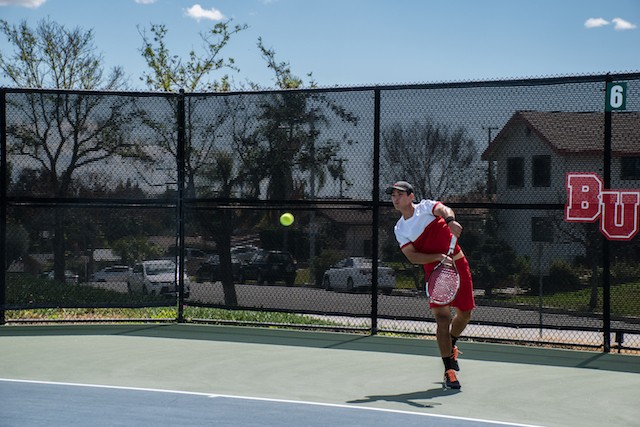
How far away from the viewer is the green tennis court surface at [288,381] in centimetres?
719

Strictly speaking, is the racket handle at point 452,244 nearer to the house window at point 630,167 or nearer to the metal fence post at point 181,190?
the house window at point 630,167

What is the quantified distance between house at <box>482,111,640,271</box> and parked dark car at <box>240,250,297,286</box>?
2591 mm

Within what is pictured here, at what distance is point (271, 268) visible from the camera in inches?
468

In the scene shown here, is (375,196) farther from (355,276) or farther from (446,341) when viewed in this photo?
(446,341)

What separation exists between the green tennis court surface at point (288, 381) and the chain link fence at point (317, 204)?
22.1 inches

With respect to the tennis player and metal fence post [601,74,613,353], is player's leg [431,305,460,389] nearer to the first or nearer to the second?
the tennis player

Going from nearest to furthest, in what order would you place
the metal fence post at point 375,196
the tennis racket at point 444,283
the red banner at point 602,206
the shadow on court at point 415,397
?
the shadow on court at point 415,397
the tennis racket at point 444,283
the red banner at point 602,206
the metal fence post at point 375,196

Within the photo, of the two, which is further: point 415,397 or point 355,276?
point 355,276

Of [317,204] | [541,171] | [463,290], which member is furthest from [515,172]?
[463,290]

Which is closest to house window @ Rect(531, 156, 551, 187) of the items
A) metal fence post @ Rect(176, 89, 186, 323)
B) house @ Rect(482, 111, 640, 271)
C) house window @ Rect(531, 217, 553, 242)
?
house @ Rect(482, 111, 640, 271)

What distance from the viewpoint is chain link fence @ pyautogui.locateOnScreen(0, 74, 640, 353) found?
10.5 metres

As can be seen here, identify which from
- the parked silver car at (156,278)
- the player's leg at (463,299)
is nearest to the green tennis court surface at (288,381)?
the player's leg at (463,299)

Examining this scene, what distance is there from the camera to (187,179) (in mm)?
12359

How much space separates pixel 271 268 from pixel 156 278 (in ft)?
5.10
